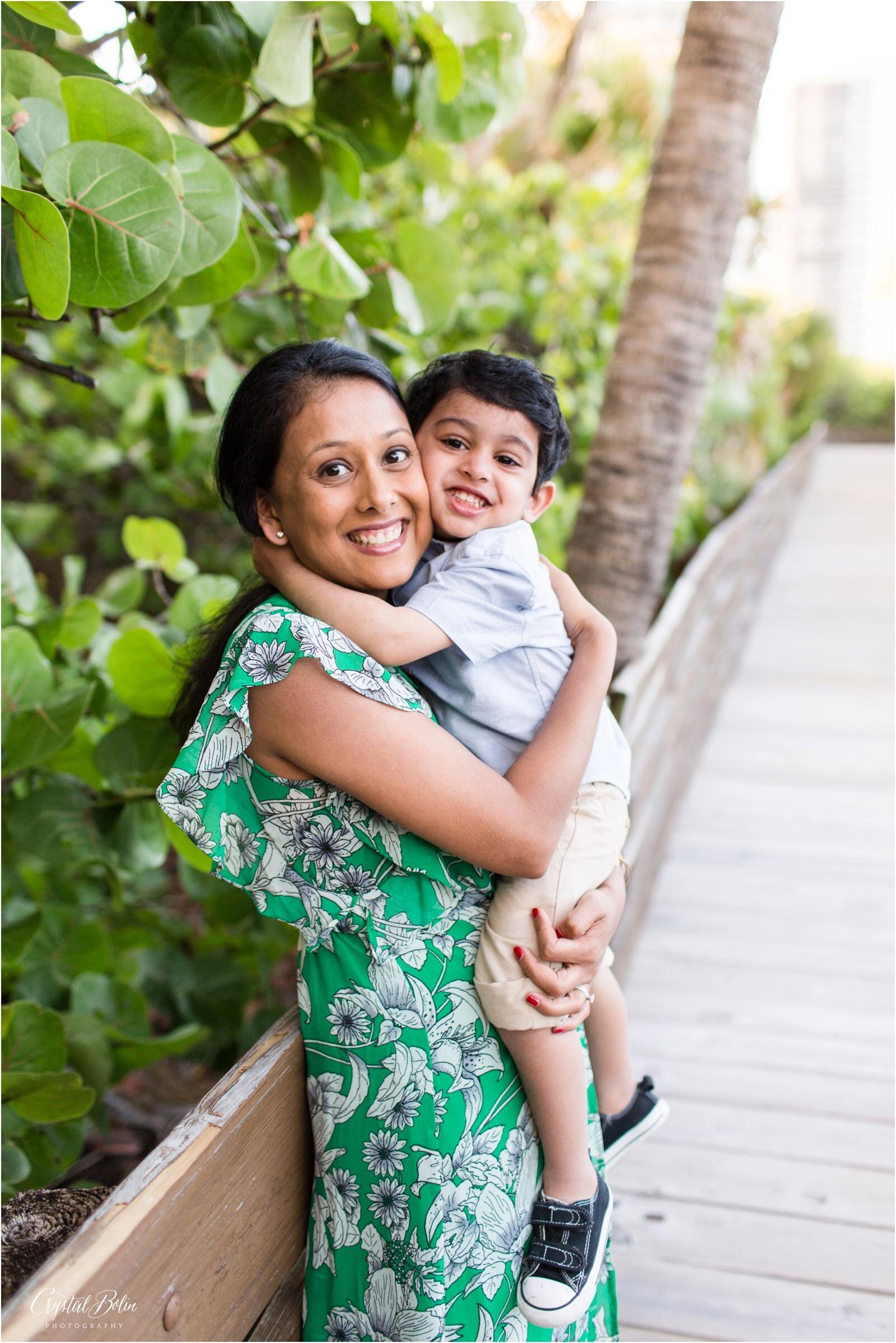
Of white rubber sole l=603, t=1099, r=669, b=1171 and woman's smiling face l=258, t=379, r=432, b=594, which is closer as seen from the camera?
woman's smiling face l=258, t=379, r=432, b=594

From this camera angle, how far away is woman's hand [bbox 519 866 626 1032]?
126 centimetres

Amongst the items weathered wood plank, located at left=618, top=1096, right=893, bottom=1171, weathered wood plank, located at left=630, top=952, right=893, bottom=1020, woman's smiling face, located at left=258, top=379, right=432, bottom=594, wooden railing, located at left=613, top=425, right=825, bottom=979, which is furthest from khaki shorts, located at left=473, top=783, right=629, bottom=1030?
weathered wood plank, located at left=630, top=952, right=893, bottom=1020

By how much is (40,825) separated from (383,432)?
0.97 meters

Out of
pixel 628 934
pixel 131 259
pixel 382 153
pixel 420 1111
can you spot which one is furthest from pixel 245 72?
pixel 628 934

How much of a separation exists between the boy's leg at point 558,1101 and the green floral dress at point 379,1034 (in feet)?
0.11

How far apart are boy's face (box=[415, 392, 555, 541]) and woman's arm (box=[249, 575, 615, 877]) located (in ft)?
1.22

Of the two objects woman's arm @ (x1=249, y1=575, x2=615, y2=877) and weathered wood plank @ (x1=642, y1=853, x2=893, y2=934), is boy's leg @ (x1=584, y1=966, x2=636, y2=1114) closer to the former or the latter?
woman's arm @ (x1=249, y1=575, x2=615, y2=877)

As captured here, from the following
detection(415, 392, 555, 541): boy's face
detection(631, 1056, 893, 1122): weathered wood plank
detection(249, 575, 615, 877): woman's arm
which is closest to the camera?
detection(249, 575, 615, 877): woman's arm

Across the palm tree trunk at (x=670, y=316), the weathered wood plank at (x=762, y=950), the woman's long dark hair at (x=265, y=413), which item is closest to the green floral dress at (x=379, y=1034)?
the woman's long dark hair at (x=265, y=413)

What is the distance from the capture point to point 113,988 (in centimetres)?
194

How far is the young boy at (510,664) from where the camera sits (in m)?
1.27

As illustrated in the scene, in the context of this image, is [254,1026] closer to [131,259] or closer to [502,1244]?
[502,1244]

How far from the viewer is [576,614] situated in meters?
1.50

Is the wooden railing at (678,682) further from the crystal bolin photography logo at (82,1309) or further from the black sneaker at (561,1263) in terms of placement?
the crystal bolin photography logo at (82,1309)
